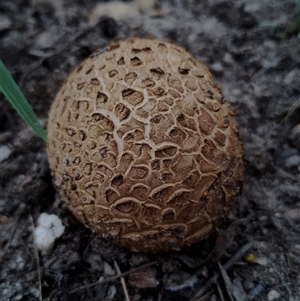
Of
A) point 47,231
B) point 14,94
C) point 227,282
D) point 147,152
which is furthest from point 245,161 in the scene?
point 14,94

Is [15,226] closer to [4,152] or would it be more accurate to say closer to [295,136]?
[4,152]

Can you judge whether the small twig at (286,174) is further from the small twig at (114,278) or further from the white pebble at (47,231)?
the white pebble at (47,231)

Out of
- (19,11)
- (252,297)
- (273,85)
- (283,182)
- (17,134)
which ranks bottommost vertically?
(252,297)

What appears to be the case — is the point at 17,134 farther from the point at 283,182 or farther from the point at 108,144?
the point at 283,182

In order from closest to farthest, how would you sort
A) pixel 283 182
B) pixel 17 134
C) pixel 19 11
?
pixel 283 182
pixel 17 134
pixel 19 11

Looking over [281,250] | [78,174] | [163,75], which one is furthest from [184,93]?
[281,250]

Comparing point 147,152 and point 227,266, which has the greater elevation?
point 147,152

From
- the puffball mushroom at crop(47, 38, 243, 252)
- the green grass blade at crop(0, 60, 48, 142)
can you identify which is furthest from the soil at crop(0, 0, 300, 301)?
the green grass blade at crop(0, 60, 48, 142)
